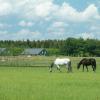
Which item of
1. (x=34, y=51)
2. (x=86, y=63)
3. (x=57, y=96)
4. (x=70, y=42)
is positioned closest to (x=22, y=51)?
(x=34, y=51)

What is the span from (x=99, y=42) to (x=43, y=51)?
3002 cm

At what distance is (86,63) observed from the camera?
52625mm

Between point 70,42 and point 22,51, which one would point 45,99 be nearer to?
point 70,42

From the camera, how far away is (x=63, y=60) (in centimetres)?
4981

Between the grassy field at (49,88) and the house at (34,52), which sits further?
the house at (34,52)

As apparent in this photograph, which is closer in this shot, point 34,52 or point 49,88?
point 49,88

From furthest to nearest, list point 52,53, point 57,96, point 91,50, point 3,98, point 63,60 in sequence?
point 52,53, point 91,50, point 63,60, point 57,96, point 3,98

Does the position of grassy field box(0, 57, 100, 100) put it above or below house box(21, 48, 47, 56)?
below

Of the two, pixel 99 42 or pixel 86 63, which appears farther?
pixel 99 42

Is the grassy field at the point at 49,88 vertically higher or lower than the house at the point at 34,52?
lower

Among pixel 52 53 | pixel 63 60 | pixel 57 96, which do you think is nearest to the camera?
pixel 57 96

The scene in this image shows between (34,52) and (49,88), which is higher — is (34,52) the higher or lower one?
the higher one

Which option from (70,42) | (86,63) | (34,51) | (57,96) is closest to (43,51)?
(34,51)

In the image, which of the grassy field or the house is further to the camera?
the house
